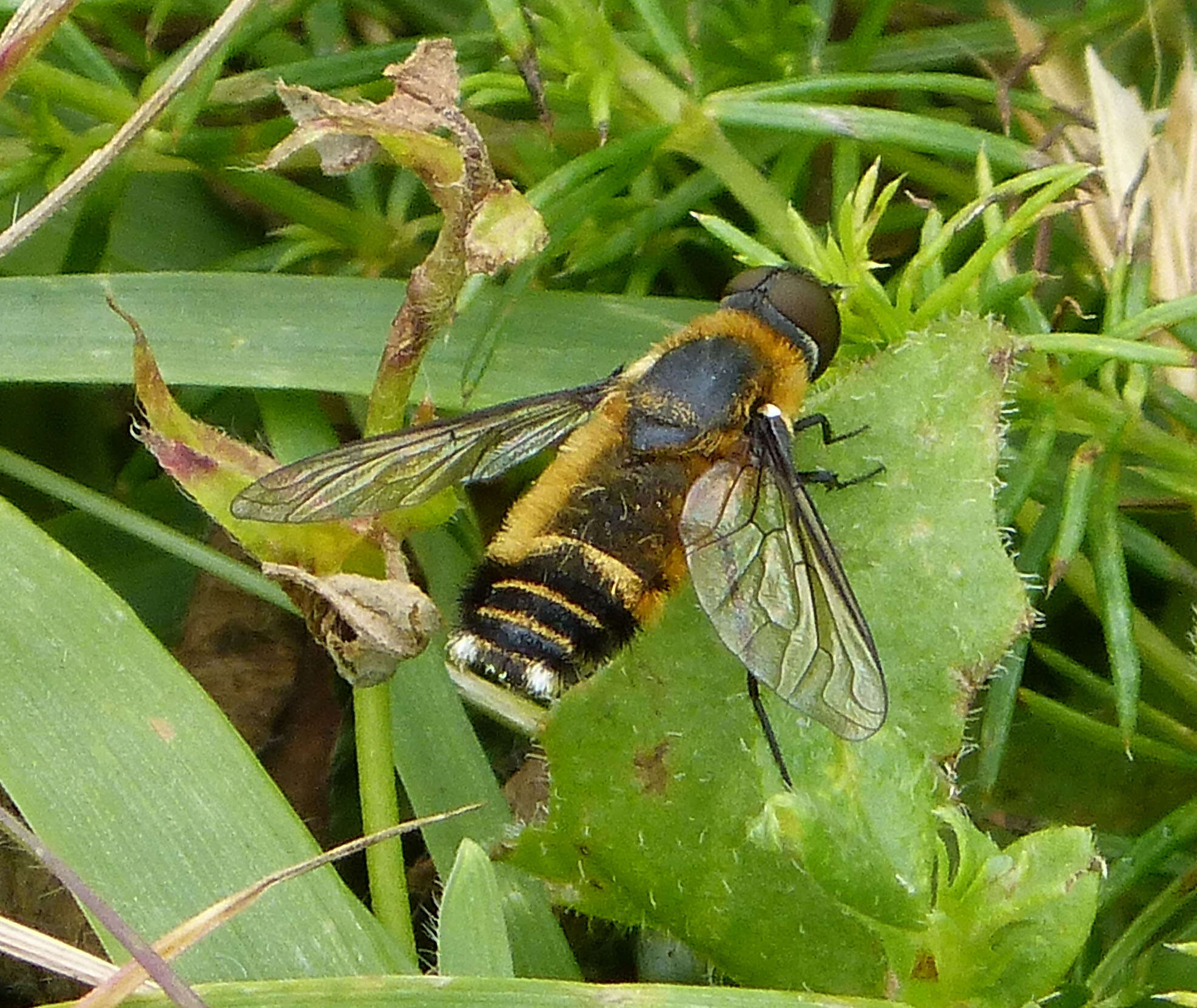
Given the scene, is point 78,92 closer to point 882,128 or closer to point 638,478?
point 638,478

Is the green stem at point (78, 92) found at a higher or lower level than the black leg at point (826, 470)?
higher

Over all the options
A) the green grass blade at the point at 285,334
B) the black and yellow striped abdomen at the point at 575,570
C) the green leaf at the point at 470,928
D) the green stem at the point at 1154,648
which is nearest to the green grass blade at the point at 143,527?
the green grass blade at the point at 285,334

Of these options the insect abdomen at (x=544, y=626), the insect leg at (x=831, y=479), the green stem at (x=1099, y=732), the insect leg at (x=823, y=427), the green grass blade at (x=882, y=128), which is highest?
the green grass blade at (x=882, y=128)

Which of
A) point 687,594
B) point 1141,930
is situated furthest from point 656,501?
point 1141,930

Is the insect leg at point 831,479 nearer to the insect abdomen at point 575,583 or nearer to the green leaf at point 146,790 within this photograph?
the insect abdomen at point 575,583

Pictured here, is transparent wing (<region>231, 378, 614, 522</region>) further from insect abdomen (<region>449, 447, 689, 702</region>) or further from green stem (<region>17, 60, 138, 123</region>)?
green stem (<region>17, 60, 138, 123</region>)

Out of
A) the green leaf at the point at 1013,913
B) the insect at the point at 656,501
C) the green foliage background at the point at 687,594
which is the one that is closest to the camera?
the green leaf at the point at 1013,913

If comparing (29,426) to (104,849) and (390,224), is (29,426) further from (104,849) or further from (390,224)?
(104,849)

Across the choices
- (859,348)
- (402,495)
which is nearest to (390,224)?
(402,495)
